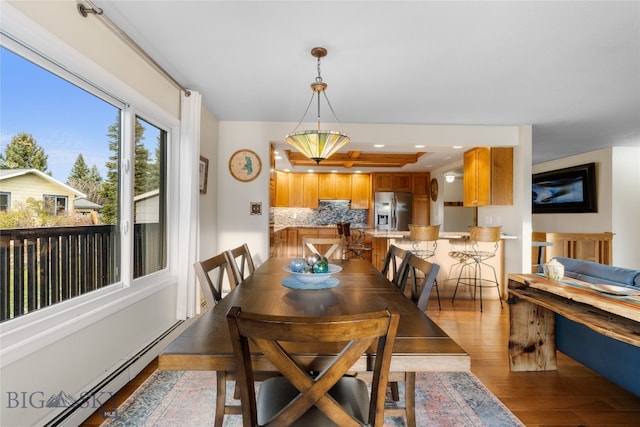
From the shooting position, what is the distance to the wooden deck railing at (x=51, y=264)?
1.48 m

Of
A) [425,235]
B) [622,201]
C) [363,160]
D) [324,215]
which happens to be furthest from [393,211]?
[622,201]

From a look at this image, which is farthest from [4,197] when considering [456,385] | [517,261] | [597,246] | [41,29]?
[597,246]

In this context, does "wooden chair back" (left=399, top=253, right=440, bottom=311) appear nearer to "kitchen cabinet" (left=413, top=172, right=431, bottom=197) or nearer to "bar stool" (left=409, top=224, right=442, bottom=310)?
"bar stool" (left=409, top=224, right=442, bottom=310)

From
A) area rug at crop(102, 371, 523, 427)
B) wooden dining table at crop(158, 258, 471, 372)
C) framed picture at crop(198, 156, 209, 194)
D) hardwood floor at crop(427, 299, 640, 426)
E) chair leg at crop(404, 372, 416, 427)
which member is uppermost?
framed picture at crop(198, 156, 209, 194)

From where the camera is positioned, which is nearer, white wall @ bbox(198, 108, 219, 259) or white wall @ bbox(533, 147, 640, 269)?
white wall @ bbox(198, 108, 219, 259)

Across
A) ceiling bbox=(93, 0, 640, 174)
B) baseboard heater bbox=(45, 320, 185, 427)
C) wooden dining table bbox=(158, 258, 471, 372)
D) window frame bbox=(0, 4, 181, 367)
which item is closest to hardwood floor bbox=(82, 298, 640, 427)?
baseboard heater bbox=(45, 320, 185, 427)

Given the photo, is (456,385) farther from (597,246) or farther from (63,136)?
(597,246)

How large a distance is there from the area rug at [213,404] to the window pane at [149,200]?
90 cm

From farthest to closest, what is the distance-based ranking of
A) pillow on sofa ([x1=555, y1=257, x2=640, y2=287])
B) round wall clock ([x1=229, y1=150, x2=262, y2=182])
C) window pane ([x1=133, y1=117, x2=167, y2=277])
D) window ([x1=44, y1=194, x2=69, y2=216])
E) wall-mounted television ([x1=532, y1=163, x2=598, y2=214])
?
wall-mounted television ([x1=532, y1=163, x2=598, y2=214]), round wall clock ([x1=229, y1=150, x2=262, y2=182]), window pane ([x1=133, y1=117, x2=167, y2=277]), pillow on sofa ([x1=555, y1=257, x2=640, y2=287]), window ([x1=44, y1=194, x2=69, y2=216])

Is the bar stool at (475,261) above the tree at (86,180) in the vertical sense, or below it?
below

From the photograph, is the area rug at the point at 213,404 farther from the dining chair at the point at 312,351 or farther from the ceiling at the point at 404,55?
the ceiling at the point at 404,55

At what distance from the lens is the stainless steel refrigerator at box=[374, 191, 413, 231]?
7.25 meters

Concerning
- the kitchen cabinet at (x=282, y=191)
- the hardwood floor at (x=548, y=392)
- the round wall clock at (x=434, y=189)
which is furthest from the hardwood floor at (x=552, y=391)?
the kitchen cabinet at (x=282, y=191)

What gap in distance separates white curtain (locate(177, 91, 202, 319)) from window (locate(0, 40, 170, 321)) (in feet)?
1.05
